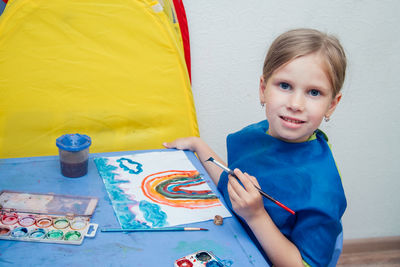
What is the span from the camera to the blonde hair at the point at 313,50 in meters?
0.63

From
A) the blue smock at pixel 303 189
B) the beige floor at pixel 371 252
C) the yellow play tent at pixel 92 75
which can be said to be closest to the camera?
the blue smock at pixel 303 189

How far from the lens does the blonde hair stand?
2.07 feet

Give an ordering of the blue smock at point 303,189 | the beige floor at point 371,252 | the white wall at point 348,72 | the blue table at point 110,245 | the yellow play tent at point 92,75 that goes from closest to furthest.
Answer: the blue table at point 110,245 → the blue smock at point 303,189 → the yellow play tent at point 92,75 → the white wall at point 348,72 → the beige floor at point 371,252

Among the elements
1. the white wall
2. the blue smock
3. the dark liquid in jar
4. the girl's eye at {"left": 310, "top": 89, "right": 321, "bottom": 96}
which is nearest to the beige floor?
the white wall

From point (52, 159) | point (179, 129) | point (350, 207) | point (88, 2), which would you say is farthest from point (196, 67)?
point (350, 207)

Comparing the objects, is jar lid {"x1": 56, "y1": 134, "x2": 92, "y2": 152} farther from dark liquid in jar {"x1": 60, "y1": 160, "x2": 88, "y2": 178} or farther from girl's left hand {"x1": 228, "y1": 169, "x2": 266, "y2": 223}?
girl's left hand {"x1": 228, "y1": 169, "x2": 266, "y2": 223}

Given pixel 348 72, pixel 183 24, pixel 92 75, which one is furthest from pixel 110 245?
pixel 348 72

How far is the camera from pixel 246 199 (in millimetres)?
596

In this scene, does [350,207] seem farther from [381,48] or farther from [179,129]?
[179,129]

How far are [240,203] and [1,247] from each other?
1.22 ft

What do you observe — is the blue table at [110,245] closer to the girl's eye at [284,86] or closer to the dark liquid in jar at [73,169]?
the dark liquid in jar at [73,169]

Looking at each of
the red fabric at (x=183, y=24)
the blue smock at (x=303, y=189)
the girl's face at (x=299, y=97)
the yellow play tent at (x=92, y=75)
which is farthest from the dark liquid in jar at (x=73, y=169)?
the red fabric at (x=183, y=24)

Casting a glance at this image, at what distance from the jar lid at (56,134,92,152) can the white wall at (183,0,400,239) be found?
53 cm

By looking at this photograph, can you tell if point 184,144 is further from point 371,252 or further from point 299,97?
point 371,252
